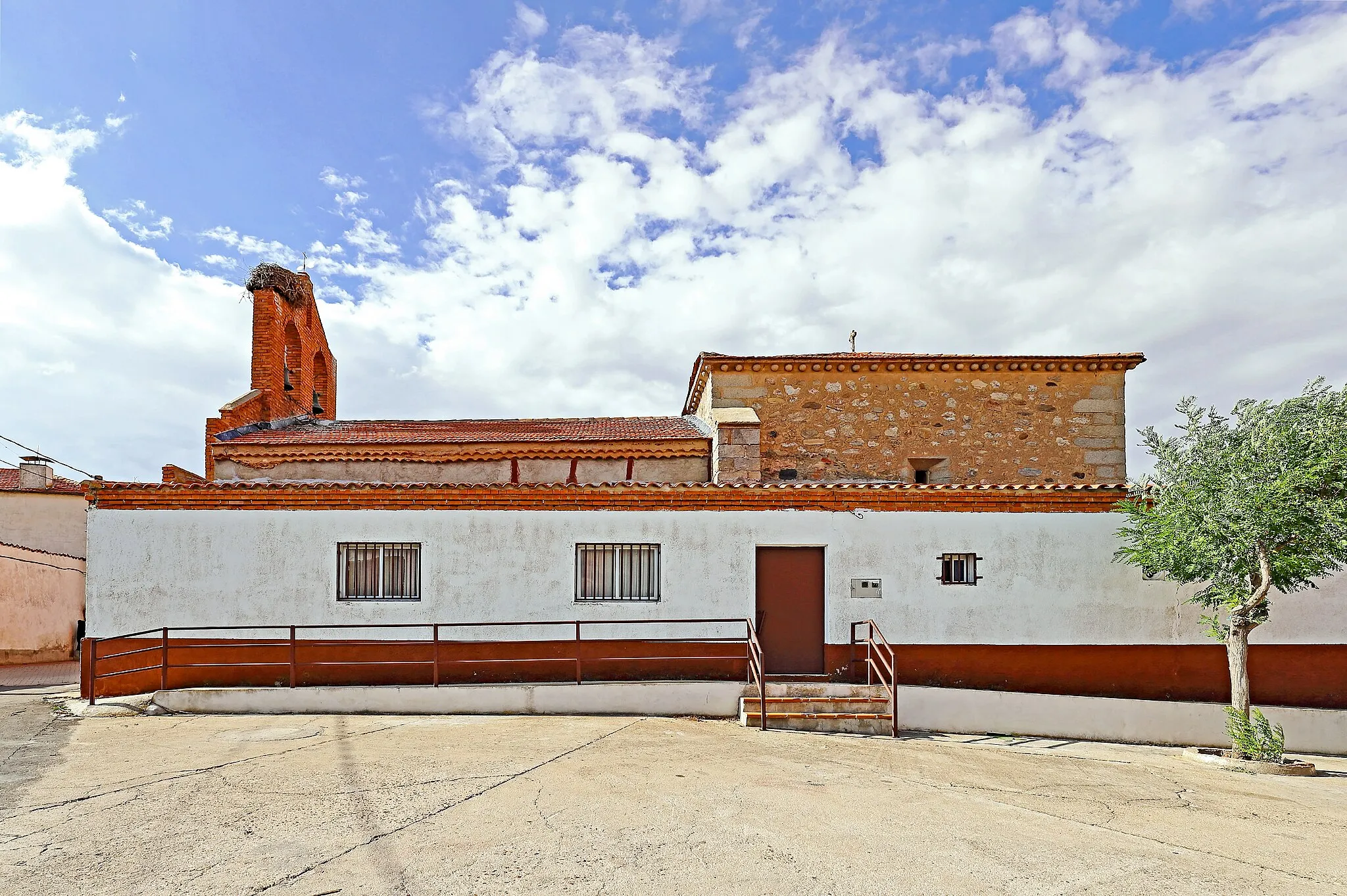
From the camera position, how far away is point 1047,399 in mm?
17234

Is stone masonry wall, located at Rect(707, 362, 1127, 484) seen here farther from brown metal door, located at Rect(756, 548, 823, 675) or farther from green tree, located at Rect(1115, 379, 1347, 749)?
green tree, located at Rect(1115, 379, 1347, 749)

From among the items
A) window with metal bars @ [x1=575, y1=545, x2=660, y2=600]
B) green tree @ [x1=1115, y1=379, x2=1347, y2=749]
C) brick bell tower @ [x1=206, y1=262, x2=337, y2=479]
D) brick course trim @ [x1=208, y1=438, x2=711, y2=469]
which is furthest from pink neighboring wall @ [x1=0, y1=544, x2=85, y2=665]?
green tree @ [x1=1115, y1=379, x2=1347, y2=749]

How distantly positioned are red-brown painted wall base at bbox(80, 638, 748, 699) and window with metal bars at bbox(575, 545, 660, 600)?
66 cm

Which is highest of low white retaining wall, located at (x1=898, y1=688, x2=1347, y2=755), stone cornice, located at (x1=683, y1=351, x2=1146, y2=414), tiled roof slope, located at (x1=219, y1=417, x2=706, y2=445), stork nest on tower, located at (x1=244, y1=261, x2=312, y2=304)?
stork nest on tower, located at (x1=244, y1=261, x2=312, y2=304)

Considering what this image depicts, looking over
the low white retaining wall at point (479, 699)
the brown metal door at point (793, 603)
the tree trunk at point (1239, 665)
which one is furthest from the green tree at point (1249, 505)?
the low white retaining wall at point (479, 699)

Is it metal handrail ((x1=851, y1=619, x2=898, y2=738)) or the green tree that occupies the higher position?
the green tree

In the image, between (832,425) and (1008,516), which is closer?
(1008,516)

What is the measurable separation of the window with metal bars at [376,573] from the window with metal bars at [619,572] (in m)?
2.24

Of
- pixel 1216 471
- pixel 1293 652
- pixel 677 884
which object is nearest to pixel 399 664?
pixel 677 884

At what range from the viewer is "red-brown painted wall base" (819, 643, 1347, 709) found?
38.8 ft

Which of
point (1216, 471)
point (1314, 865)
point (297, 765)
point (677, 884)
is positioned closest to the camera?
point (677, 884)

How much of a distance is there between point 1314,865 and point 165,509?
12595 millimetres

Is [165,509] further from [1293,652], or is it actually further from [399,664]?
[1293,652]

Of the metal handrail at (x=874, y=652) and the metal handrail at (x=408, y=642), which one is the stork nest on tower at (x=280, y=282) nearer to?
the metal handrail at (x=408, y=642)
